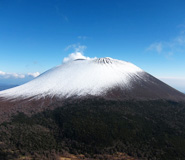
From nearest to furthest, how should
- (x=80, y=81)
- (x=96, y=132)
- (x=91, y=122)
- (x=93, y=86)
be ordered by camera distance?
(x=96, y=132) < (x=91, y=122) < (x=93, y=86) < (x=80, y=81)

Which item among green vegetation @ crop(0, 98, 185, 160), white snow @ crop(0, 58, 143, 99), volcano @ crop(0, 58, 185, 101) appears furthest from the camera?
white snow @ crop(0, 58, 143, 99)

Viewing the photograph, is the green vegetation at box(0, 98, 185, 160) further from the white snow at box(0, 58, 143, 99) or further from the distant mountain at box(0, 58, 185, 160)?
the white snow at box(0, 58, 143, 99)

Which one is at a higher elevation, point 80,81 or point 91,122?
point 80,81

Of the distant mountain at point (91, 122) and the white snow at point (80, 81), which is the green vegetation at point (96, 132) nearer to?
the distant mountain at point (91, 122)

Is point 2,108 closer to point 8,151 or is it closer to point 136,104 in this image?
point 8,151

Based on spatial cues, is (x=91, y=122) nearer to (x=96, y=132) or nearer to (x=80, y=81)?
(x=96, y=132)

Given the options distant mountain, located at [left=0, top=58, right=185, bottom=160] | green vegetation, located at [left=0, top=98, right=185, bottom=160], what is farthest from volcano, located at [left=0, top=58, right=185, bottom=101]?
green vegetation, located at [left=0, top=98, right=185, bottom=160]

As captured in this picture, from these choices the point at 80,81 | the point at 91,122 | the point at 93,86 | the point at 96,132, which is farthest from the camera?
the point at 80,81

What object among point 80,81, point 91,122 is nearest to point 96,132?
point 91,122

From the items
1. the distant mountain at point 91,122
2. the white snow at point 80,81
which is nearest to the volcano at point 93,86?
the white snow at point 80,81
